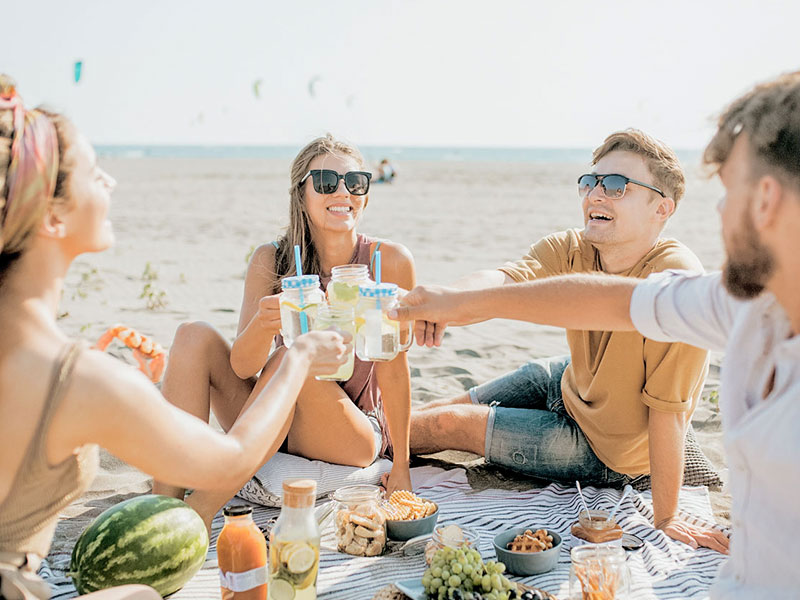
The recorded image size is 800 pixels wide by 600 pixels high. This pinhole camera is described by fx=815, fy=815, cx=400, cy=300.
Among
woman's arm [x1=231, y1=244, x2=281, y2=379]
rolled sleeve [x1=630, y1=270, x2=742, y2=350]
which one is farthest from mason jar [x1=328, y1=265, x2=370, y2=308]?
rolled sleeve [x1=630, y1=270, x2=742, y2=350]

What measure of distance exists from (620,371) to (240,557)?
2.30m

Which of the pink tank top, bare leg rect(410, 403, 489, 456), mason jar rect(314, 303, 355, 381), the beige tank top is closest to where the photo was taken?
the beige tank top

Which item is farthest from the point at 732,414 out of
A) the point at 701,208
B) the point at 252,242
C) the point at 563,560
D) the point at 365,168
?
the point at 701,208

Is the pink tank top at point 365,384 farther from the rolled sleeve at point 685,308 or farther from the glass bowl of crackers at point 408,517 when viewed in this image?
the rolled sleeve at point 685,308

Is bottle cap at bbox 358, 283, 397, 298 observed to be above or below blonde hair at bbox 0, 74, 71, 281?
below

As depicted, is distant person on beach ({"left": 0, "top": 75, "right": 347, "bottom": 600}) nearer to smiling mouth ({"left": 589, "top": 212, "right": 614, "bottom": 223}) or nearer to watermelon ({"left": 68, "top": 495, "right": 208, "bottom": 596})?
watermelon ({"left": 68, "top": 495, "right": 208, "bottom": 596})

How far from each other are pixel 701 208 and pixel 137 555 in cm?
1972

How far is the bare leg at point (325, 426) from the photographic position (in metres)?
4.53

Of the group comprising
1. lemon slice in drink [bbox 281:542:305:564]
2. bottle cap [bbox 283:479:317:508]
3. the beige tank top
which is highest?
the beige tank top

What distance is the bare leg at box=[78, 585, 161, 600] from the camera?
2855 millimetres

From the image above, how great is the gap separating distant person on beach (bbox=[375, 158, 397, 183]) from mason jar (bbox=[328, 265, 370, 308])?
1074 inches

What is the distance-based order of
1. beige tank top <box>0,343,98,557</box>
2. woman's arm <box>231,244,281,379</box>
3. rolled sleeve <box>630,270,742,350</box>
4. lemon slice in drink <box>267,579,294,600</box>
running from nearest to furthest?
1. beige tank top <box>0,343,98,557</box>
2. rolled sleeve <box>630,270,742,350</box>
3. lemon slice in drink <box>267,579,294,600</box>
4. woman's arm <box>231,244,281,379</box>

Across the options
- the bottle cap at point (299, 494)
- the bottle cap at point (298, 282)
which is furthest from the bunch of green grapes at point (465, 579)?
the bottle cap at point (298, 282)

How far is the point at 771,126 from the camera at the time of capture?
2.27 m
